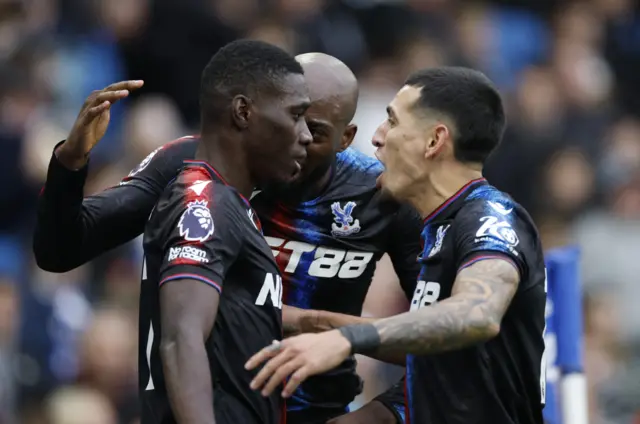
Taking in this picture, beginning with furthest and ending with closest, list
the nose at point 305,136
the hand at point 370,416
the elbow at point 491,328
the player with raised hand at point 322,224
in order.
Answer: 1. the hand at point 370,416
2. the player with raised hand at point 322,224
3. the nose at point 305,136
4. the elbow at point 491,328

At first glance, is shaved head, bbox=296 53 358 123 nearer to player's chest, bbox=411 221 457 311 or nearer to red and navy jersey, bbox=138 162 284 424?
player's chest, bbox=411 221 457 311

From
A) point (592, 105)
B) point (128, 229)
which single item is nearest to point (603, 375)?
point (592, 105)

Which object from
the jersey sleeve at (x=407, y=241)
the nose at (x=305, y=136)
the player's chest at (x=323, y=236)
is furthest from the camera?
the jersey sleeve at (x=407, y=241)

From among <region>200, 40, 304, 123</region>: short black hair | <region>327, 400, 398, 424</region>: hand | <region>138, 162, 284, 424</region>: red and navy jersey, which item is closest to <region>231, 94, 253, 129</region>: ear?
<region>200, 40, 304, 123</region>: short black hair

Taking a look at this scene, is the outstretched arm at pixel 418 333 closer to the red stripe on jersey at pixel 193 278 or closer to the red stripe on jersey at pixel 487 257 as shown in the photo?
the red stripe on jersey at pixel 487 257

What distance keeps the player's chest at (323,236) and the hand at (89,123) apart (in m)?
0.89

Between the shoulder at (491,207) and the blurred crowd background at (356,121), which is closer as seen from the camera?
the shoulder at (491,207)

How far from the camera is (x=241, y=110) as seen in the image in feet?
16.0

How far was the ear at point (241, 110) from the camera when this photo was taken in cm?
486

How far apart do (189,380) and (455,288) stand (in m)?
0.94

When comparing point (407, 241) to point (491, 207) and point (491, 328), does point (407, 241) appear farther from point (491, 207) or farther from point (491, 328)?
point (491, 328)

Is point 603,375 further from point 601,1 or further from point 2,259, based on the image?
point 601,1

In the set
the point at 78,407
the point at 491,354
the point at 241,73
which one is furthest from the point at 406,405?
the point at 78,407

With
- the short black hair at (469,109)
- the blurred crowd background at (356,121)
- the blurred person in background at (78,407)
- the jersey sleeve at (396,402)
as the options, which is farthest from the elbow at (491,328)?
the blurred person in background at (78,407)
